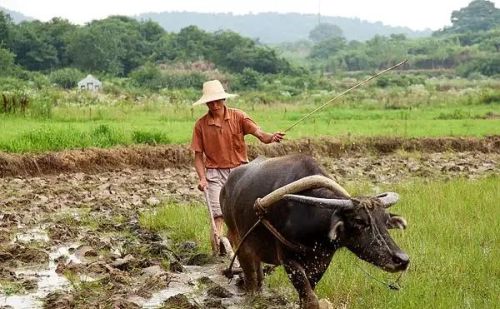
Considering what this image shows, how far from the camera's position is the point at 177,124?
18.3 metres

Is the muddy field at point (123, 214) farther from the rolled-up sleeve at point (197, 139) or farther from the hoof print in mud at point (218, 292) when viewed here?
the rolled-up sleeve at point (197, 139)

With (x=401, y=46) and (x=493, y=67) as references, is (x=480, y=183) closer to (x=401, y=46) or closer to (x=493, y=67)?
(x=493, y=67)

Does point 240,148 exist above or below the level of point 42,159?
above

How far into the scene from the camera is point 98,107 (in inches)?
827

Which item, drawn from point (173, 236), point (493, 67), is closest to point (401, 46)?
point (493, 67)

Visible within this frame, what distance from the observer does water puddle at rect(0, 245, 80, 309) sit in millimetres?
5391

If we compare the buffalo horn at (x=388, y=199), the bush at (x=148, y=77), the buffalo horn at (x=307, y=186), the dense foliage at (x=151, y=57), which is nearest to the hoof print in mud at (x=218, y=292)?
the buffalo horn at (x=307, y=186)

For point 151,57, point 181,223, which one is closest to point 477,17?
point 151,57

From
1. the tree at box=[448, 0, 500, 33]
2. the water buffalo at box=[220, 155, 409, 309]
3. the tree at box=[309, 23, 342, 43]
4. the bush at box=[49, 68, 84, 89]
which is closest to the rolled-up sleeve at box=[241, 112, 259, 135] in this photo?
the water buffalo at box=[220, 155, 409, 309]

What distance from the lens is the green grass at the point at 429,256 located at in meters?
4.96

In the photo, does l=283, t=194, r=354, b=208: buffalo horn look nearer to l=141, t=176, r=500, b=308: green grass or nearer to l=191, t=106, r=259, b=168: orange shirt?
l=141, t=176, r=500, b=308: green grass

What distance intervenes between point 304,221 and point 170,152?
10135 millimetres

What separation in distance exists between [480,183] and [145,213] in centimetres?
487

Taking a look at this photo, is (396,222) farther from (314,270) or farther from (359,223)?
(314,270)
